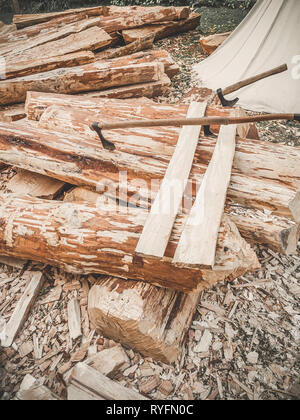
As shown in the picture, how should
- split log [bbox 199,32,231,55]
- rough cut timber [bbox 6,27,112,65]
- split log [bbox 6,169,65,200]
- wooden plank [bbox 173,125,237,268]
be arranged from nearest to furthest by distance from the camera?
wooden plank [bbox 173,125,237,268]
split log [bbox 6,169,65,200]
rough cut timber [bbox 6,27,112,65]
split log [bbox 199,32,231,55]

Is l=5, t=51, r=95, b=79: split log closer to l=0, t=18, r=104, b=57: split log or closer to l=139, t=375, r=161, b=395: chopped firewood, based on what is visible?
l=0, t=18, r=104, b=57: split log

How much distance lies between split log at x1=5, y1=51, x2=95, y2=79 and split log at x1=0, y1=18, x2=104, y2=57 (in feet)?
1.14

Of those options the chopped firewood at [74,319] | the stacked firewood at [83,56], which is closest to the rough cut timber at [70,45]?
the stacked firewood at [83,56]

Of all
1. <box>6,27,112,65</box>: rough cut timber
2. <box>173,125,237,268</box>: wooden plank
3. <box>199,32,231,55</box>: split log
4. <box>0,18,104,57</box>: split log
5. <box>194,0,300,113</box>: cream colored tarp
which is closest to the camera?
<box>173,125,237,268</box>: wooden plank

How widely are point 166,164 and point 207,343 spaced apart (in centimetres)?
139

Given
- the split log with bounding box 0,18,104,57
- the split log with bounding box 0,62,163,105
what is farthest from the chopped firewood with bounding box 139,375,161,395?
the split log with bounding box 0,18,104,57

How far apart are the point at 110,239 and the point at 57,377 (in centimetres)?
102

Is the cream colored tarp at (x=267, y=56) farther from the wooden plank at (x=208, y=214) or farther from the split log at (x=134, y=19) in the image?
the wooden plank at (x=208, y=214)

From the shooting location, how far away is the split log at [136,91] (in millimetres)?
3712

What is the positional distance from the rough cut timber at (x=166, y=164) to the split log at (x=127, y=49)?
8.60 ft

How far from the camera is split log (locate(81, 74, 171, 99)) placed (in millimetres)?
3712

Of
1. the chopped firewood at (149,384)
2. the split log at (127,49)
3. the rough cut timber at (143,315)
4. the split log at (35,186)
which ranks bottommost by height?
the chopped firewood at (149,384)

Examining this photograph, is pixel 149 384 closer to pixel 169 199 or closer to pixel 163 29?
pixel 169 199

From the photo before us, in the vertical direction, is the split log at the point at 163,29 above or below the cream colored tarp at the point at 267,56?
above
